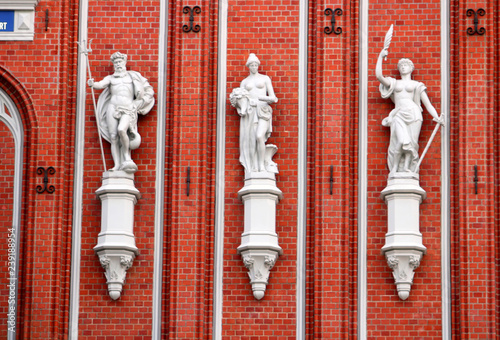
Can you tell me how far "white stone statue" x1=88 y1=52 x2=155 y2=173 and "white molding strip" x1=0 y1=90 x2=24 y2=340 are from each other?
4.36 feet

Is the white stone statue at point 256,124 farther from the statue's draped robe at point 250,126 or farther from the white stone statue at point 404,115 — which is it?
the white stone statue at point 404,115

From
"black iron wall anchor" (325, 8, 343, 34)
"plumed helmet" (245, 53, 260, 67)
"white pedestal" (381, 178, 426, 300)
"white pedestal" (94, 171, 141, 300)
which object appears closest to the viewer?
"white pedestal" (381, 178, 426, 300)

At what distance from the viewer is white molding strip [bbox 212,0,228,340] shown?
25.5 meters

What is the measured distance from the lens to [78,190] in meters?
26.0

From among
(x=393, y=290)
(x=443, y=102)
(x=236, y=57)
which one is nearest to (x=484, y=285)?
(x=393, y=290)

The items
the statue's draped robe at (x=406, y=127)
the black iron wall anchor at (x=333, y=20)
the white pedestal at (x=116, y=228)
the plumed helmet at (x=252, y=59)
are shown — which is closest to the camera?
the white pedestal at (x=116, y=228)

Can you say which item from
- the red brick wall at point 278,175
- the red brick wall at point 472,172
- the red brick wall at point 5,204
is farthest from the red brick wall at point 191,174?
the red brick wall at point 472,172

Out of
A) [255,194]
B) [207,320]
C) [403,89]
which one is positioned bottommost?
[207,320]

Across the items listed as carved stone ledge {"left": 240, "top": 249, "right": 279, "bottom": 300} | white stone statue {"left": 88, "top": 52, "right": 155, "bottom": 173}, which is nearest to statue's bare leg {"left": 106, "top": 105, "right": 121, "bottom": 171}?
white stone statue {"left": 88, "top": 52, "right": 155, "bottom": 173}

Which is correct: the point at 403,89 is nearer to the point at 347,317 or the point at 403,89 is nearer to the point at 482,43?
the point at 482,43

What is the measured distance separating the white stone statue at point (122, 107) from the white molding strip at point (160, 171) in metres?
0.25

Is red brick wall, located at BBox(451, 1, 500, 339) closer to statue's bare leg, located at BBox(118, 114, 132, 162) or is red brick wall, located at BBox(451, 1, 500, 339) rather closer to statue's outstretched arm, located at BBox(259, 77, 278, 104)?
statue's outstretched arm, located at BBox(259, 77, 278, 104)

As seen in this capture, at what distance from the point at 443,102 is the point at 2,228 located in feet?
23.2

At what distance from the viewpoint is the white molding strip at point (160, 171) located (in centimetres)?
2550
